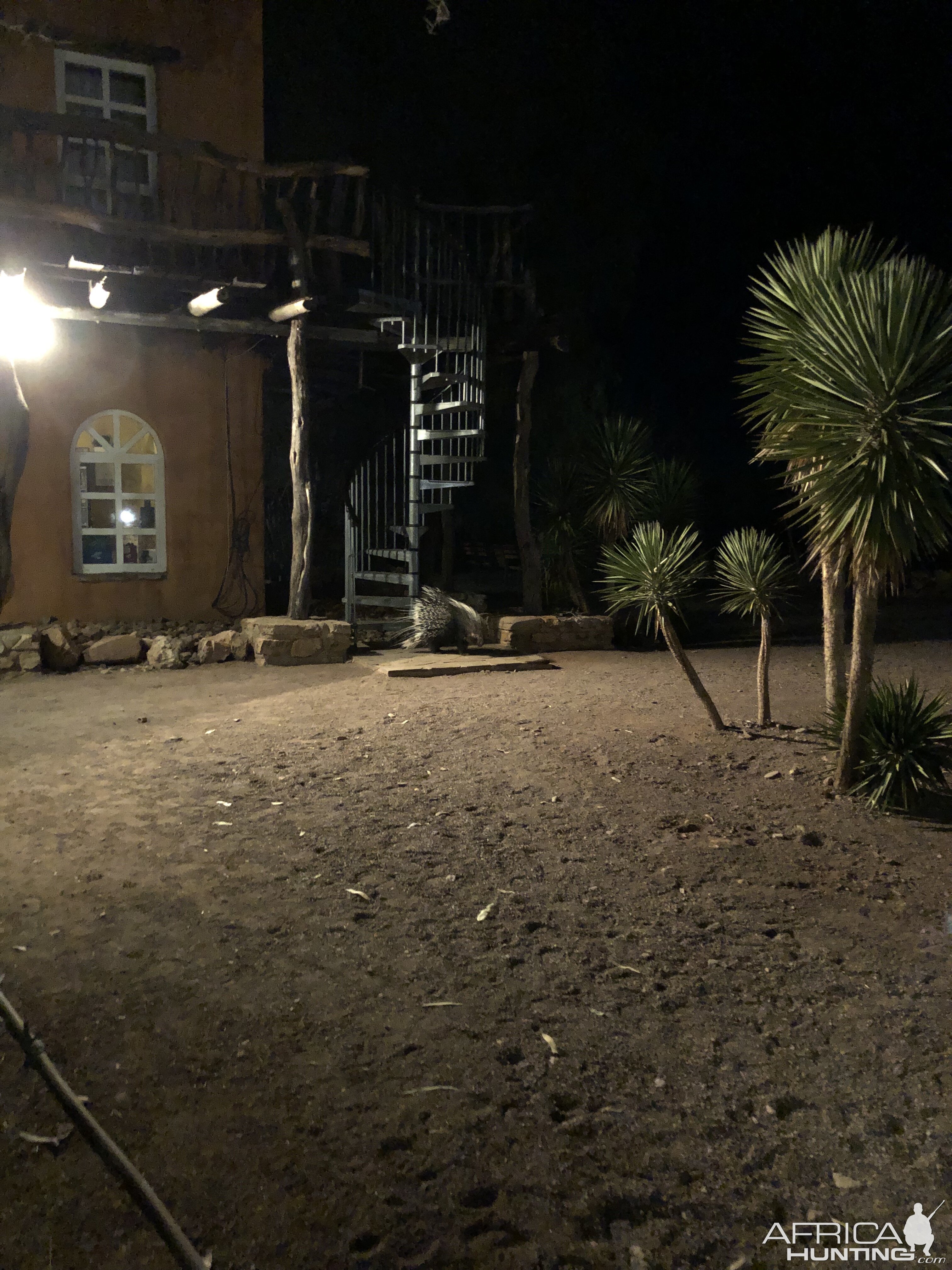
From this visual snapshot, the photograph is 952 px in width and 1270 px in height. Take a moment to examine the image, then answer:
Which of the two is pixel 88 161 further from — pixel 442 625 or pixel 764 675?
pixel 764 675

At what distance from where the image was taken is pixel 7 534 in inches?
246

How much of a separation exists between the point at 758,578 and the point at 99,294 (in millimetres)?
6432

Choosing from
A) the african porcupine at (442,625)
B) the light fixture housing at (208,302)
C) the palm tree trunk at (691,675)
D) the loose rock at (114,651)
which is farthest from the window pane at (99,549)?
the palm tree trunk at (691,675)

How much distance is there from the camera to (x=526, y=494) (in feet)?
35.8

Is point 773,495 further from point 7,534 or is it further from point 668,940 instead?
point 668,940

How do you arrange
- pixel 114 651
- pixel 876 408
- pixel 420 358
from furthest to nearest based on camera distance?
1. pixel 420 358
2. pixel 114 651
3. pixel 876 408

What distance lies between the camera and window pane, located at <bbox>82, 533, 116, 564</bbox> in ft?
35.5

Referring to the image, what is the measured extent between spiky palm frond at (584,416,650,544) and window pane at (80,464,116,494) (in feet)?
17.4

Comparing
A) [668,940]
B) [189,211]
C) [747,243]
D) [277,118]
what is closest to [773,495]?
[747,243]

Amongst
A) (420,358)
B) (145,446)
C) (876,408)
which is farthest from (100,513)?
(876,408)

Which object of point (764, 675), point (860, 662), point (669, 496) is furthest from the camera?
A: point (669, 496)

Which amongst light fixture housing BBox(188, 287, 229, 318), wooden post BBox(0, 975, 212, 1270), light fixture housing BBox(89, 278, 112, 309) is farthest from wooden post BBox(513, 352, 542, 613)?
wooden post BBox(0, 975, 212, 1270)

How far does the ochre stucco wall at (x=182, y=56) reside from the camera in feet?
31.1

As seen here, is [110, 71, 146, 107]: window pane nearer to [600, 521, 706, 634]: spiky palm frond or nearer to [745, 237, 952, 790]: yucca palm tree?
[600, 521, 706, 634]: spiky palm frond
